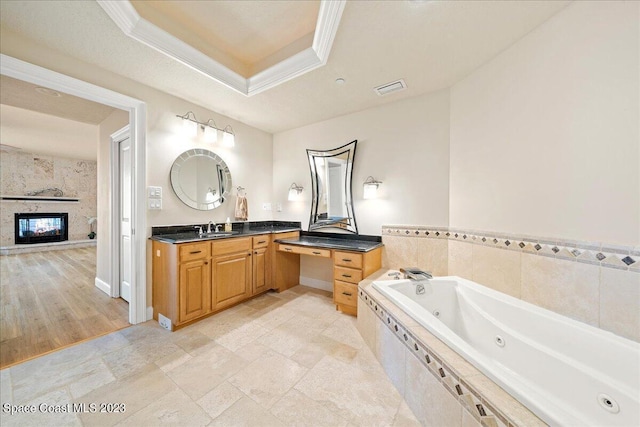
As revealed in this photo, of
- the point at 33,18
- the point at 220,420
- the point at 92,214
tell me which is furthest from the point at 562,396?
the point at 92,214

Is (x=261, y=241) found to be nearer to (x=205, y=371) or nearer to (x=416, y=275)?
(x=205, y=371)

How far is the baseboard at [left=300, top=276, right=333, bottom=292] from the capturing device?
130 inches

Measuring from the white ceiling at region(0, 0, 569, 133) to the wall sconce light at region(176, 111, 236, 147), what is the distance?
0.22m

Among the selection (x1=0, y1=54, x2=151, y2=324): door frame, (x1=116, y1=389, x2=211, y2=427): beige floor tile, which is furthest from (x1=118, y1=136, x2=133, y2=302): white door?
(x1=116, y1=389, x2=211, y2=427): beige floor tile

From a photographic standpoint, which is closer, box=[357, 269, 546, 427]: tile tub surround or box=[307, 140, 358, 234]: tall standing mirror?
box=[357, 269, 546, 427]: tile tub surround

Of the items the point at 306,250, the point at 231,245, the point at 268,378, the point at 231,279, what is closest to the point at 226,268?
the point at 231,279

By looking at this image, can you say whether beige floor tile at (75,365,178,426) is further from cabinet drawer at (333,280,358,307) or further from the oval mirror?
the oval mirror

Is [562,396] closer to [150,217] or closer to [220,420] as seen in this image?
[220,420]

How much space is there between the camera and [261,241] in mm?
3010

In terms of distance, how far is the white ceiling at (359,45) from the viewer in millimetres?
1493

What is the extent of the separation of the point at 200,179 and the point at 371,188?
214cm

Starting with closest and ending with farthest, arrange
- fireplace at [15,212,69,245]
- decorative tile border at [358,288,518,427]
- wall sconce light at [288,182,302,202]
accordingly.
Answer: decorative tile border at [358,288,518,427] < wall sconce light at [288,182,302,202] < fireplace at [15,212,69,245]

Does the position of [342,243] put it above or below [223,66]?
below

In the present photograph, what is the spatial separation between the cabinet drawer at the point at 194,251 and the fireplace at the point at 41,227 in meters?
7.29
